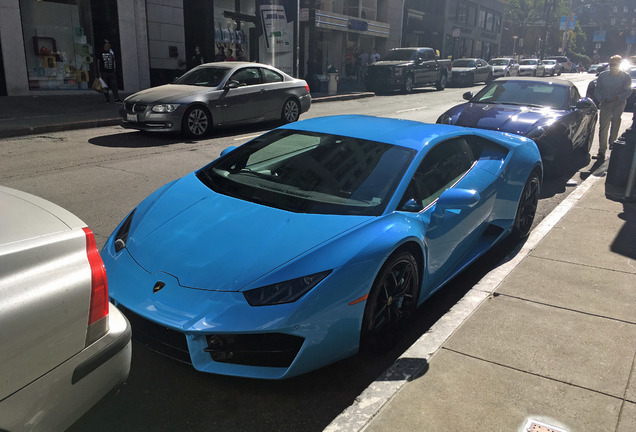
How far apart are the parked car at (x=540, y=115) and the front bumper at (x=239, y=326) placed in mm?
5869

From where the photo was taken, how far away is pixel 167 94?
11.0 meters

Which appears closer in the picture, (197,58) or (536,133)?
(536,133)

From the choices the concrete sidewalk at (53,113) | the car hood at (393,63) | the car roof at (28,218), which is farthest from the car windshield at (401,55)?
the car roof at (28,218)

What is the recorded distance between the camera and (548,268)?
469 centimetres

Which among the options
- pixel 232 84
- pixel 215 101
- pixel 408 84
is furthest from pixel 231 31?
pixel 215 101

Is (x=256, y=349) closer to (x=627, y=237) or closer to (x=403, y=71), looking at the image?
(x=627, y=237)

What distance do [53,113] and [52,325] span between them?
13.7m

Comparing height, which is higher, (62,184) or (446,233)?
(446,233)

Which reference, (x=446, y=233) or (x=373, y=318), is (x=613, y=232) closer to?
(x=446, y=233)

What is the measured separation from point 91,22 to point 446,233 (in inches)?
719

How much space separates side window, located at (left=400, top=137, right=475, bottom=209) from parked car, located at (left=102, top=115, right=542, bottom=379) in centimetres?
1

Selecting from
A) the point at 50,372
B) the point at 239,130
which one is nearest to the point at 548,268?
the point at 50,372

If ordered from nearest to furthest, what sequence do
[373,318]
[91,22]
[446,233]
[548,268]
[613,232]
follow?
[373,318] → [446,233] → [548,268] → [613,232] → [91,22]

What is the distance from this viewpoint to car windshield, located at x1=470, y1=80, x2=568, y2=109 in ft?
29.5
